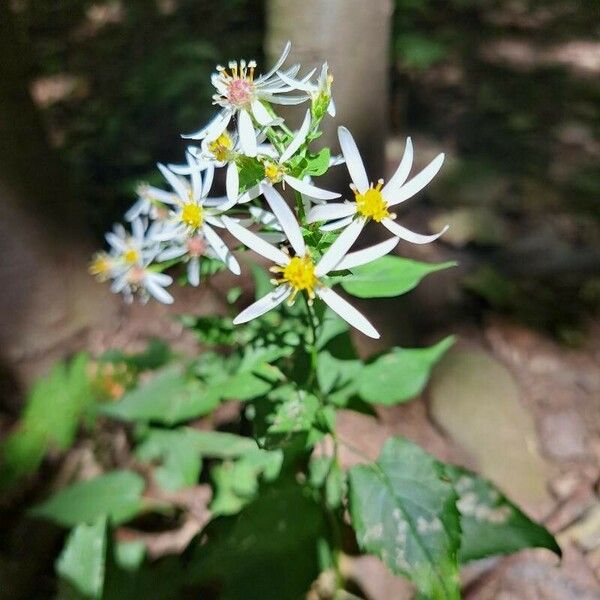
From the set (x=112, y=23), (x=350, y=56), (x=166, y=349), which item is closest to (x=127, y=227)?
(x=166, y=349)

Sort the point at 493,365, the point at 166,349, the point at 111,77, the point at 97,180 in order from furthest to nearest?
the point at 111,77 → the point at 97,180 → the point at 493,365 → the point at 166,349

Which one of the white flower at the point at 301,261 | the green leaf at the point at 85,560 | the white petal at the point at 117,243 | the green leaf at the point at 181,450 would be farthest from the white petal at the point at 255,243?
the green leaf at the point at 85,560

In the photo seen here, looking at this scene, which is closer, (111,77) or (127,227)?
(127,227)

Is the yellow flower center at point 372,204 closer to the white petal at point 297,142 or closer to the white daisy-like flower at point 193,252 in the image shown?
the white petal at point 297,142

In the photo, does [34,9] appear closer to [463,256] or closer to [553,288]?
[463,256]

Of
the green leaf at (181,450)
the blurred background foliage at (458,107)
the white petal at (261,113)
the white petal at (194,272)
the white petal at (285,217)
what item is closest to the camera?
the white petal at (285,217)

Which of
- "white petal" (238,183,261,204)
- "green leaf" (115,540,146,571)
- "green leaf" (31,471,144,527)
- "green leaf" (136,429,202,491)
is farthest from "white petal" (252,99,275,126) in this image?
"green leaf" (115,540,146,571)

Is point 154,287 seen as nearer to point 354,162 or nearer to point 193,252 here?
point 193,252
